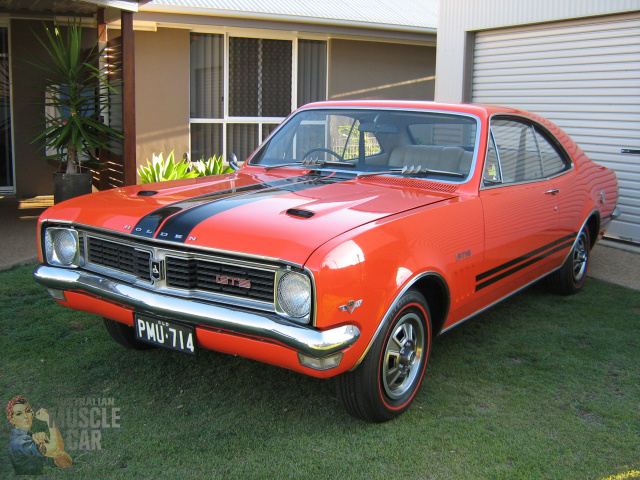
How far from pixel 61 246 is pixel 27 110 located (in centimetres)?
718

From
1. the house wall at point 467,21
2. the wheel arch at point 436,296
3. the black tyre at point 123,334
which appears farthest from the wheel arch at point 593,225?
the black tyre at point 123,334

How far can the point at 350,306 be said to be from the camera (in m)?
2.96

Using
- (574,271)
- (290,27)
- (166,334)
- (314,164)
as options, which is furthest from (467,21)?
(166,334)

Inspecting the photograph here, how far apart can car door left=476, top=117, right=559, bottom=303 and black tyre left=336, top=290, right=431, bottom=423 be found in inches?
25.2

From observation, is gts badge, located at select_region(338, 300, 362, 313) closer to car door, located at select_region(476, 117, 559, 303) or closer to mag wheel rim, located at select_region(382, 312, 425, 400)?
mag wheel rim, located at select_region(382, 312, 425, 400)

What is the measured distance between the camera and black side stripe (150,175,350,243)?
10.6ft

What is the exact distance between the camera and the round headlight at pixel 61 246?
3.73 m

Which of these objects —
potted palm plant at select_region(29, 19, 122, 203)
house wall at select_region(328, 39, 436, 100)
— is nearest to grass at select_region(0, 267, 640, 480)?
potted palm plant at select_region(29, 19, 122, 203)

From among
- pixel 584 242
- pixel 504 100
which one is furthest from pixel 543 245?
pixel 504 100

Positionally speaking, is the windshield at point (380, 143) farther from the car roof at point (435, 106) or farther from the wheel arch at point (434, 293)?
the wheel arch at point (434, 293)

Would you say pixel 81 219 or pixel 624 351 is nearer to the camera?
pixel 81 219

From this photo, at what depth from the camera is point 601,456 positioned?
124 inches

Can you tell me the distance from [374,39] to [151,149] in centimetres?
447

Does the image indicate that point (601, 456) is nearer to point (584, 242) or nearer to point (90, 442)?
point (90, 442)
